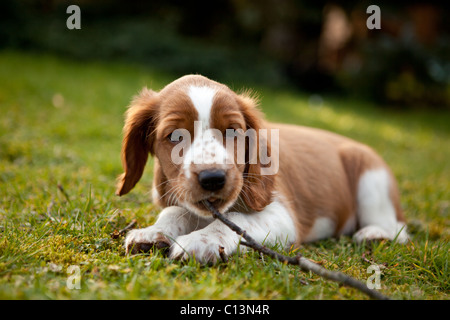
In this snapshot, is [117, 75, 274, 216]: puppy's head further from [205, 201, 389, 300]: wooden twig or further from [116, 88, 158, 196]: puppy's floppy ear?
[205, 201, 389, 300]: wooden twig

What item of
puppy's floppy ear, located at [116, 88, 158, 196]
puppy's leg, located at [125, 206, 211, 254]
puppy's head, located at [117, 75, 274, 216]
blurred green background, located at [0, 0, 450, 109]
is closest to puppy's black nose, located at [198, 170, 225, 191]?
puppy's head, located at [117, 75, 274, 216]

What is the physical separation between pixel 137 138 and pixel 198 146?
32.7 inches

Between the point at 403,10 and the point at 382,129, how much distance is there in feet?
23.0

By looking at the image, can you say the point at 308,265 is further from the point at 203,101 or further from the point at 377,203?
the point at 377,203

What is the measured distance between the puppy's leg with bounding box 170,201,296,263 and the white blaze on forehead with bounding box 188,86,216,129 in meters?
0.75

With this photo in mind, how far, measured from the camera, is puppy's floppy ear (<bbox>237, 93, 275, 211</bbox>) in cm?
340

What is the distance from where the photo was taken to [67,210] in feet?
12.3

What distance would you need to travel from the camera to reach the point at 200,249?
113 inches

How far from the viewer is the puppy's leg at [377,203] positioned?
446cm

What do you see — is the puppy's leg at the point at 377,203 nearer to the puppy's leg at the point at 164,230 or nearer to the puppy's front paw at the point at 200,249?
the puppy's leg at the point at 164,230

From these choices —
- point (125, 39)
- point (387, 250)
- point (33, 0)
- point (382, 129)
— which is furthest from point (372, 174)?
point (33, 0)

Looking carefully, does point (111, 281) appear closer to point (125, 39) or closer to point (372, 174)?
point (372, 174)

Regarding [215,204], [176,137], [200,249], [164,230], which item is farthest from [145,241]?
[176,137]

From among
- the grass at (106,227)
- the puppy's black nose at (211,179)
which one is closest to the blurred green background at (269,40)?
the grass at (106,227)
